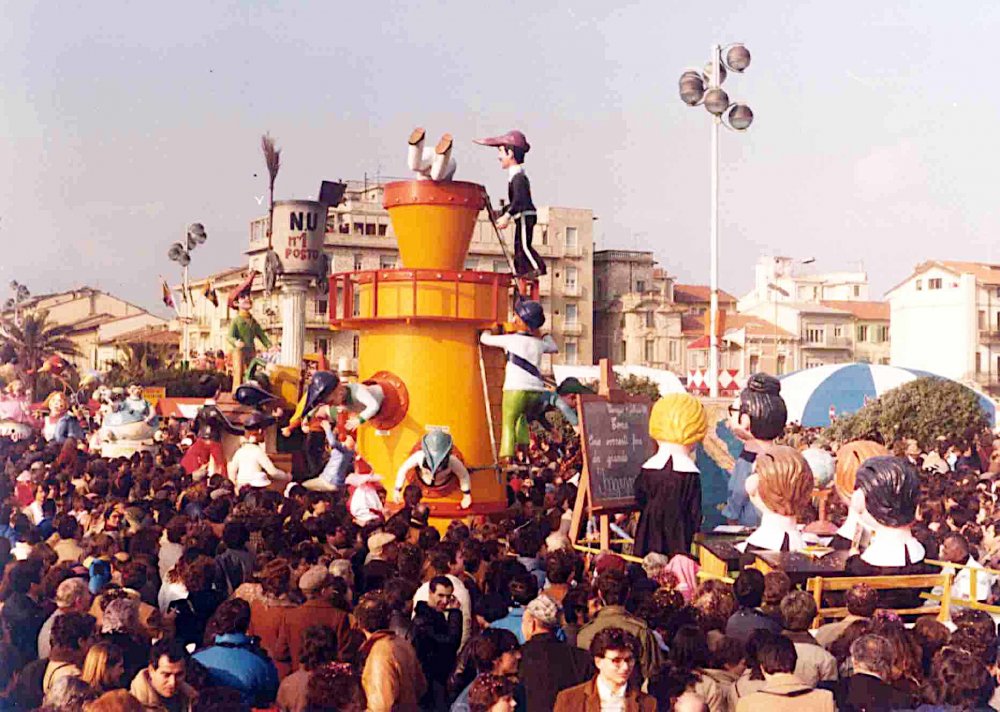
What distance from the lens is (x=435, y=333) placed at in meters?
14.1

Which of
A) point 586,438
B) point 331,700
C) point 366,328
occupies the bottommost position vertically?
point 331,700

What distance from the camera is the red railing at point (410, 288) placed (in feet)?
45.5

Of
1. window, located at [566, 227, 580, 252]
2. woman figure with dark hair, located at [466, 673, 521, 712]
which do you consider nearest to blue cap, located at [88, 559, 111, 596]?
woman figure with dark hair, located at [466, 673, 521, 712]

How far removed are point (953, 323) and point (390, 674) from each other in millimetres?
54543

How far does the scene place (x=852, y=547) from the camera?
32.5ft

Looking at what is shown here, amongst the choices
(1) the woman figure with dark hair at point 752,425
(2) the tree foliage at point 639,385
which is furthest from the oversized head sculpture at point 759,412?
(2) the tree foliage at point 639,385

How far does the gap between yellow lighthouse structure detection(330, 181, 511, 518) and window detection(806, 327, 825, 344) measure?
189 feet

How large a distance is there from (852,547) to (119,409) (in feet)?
48.1

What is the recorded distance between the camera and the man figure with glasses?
5.76 metres

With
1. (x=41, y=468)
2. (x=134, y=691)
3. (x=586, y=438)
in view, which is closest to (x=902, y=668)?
(x=134, y=691)

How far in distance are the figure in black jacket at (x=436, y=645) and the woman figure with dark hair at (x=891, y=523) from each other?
3272mm

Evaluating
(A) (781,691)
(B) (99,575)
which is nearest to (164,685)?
(A) (781,691)

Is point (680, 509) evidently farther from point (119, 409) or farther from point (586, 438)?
point (119, 409)

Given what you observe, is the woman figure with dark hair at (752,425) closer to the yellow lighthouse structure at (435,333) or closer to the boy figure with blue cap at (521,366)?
the boy figure with blue cap at (521,366)
